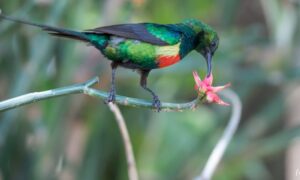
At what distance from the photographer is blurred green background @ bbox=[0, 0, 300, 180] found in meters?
4.10

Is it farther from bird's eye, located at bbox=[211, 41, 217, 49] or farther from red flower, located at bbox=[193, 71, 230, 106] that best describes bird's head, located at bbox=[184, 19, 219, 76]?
red flower, located at bbox=[193, 71, 230, 106]

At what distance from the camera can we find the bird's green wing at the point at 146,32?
8.06 ft

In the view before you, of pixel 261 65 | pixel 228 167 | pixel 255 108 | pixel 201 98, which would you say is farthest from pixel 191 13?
pixel 201 98

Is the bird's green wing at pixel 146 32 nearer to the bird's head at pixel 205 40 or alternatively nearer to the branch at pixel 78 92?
the bird's head at pixel 205 40

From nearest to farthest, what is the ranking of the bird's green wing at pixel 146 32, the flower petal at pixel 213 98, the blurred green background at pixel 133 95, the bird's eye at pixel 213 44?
the flower petal at pixel 213 98
the bird's green wing at pixel 146 32
the bird's eye at pixel 213 44
the blurred green background at pixel 133 95

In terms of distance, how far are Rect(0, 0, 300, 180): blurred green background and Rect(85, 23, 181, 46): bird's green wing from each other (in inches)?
46.0

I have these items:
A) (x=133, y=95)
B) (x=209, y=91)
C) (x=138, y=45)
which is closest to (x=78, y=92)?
(x=209, y=91)

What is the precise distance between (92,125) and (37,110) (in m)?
0.37

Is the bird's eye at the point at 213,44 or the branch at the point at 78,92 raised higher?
the bird's eye at the point at 213,44

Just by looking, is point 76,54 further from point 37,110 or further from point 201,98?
point 201,98

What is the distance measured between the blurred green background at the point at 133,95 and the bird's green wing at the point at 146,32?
1.17 metres

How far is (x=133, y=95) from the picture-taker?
4.88 meters

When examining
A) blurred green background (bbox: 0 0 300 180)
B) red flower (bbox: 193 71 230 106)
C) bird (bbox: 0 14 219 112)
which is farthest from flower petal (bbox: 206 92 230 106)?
blurred green background (bbox: 0 0 300 180)

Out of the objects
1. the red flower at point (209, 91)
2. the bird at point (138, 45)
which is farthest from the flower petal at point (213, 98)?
the bird at point (138, 45)
